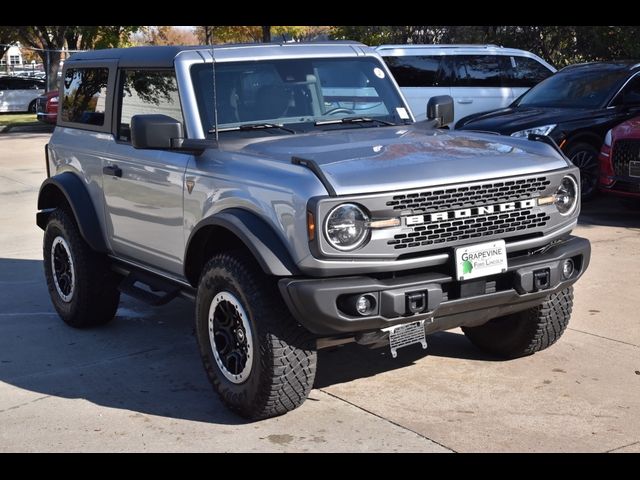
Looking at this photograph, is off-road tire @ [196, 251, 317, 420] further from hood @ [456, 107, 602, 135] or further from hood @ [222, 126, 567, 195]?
hood @ [456, 107, 602, 135]

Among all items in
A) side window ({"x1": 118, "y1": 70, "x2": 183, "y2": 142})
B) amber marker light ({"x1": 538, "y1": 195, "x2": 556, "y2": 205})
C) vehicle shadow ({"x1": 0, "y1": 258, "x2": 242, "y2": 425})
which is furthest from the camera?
side window ({"x1": 118, "y1": 70, "x2": 183, "y2": 142})

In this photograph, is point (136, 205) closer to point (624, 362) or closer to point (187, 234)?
point (187, 234)

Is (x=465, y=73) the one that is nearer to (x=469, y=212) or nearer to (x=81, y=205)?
(x=81, y=205)

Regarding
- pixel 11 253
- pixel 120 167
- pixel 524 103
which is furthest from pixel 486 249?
pixel 524 103

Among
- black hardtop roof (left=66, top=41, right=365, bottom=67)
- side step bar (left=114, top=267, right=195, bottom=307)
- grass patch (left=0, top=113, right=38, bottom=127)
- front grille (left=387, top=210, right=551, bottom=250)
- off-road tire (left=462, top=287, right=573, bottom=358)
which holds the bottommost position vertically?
grass patch (left=0, top=113, right=38, bottom=127)

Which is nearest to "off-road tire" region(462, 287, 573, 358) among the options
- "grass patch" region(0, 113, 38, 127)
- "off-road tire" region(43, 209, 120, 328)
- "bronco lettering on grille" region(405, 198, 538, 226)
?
"bronco lettering on grille" region(405, 198, 538, 226)

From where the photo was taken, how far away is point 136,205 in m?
6.09

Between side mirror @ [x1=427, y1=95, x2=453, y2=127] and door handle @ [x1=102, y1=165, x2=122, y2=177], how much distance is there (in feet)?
6.67

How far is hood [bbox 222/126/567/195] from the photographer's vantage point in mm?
4684

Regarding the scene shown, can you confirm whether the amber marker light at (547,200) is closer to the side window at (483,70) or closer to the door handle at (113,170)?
the door handle at (113,170)

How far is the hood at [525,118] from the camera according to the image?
11.7m

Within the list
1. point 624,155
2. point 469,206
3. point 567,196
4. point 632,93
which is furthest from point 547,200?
point 632,93

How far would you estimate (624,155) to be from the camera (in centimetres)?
1042

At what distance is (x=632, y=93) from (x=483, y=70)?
13.3 ft
